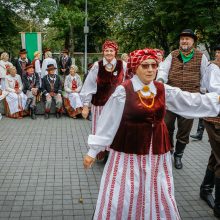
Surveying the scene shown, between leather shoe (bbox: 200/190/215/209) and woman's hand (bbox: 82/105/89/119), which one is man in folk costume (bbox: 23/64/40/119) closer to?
woman's hand (bbox: 82/105/89/119)

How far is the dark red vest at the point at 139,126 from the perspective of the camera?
10.4ft

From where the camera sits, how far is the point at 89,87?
5.83 m

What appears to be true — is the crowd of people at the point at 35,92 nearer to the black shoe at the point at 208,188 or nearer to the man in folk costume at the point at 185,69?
the man in folk costume at the point at 185,69

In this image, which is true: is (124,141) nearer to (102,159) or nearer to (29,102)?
(102,159)

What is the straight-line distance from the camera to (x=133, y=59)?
3250 millimetres

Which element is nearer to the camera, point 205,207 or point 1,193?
point 205,207

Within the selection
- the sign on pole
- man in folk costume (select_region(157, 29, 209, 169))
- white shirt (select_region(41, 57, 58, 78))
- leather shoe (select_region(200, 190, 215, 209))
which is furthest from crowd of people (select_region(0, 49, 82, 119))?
leather shoe (select_region(200, 190, 215, 209))

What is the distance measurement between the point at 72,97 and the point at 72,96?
0.03 metres

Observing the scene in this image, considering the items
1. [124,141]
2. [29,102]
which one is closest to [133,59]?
[124,141]

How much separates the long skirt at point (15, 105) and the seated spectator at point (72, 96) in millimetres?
1205

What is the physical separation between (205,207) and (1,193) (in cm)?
256

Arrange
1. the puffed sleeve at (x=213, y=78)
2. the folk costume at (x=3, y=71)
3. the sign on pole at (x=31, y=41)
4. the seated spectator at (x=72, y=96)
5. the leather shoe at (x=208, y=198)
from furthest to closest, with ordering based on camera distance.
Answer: the sign on pole at (x=31, y=41) → the folk costume at (x=3, y=71) → the seated spectator at (x=72, y=96) → the leather shoe at (x=208, y=198) → the puffed sleeve at (x=213, y=78)

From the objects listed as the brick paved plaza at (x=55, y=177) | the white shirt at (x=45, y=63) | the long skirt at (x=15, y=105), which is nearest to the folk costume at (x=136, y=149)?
the brick paved plaza at (x=55, y=177)

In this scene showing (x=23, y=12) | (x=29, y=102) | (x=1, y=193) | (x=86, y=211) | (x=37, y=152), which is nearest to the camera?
(x=86, y=211)
